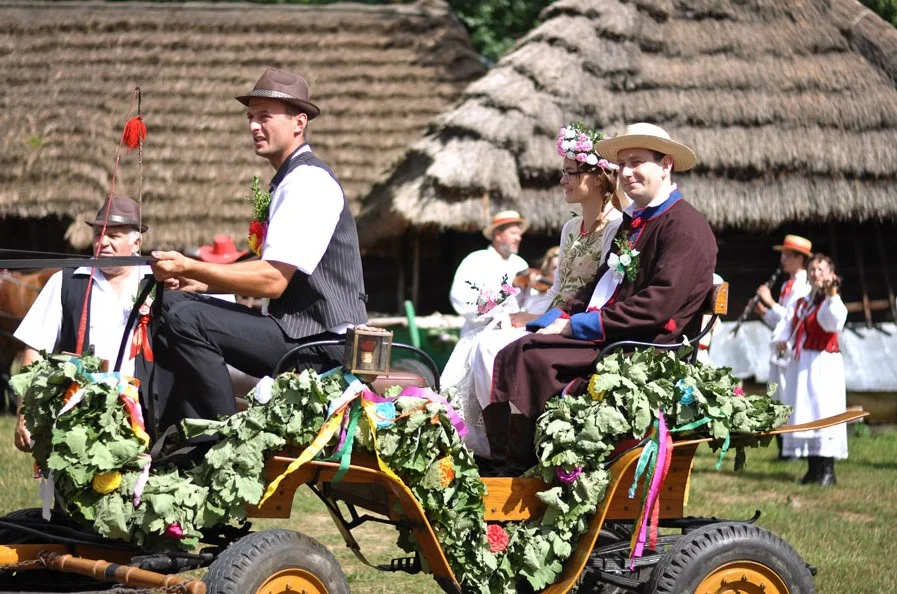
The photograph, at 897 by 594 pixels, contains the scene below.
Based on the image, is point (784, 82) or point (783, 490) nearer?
point (783, 490)

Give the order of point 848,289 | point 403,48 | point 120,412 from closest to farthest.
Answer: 1. point 120,412
2. point 848,289
3. point 403,48

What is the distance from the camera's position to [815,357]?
402 inches

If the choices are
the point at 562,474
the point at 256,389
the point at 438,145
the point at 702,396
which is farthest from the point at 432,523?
the point at 438,145

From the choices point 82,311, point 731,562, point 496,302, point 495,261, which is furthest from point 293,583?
point 495,261

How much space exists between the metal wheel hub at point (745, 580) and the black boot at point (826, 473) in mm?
5036

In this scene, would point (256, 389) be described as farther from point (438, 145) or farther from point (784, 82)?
point (784, 82)

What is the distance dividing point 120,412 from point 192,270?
0.55 meters

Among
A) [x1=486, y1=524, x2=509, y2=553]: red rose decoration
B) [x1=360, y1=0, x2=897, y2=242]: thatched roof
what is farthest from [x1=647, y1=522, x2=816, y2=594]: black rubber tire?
[x1=360, y1=0, x2=897, y2=242]: thatched roof

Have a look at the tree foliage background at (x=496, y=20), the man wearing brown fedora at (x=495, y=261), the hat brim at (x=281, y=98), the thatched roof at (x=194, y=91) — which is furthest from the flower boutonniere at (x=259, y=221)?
the tree foliage background at (x=496, y=20)

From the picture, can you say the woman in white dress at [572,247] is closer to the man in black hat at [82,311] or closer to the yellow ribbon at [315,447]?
the yellow ribbon at [315,447]

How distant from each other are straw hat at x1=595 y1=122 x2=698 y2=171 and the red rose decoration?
176 centimetres

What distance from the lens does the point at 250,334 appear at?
174 inches

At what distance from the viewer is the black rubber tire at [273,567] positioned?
401 cm

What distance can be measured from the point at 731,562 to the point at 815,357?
5.91 meters
